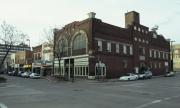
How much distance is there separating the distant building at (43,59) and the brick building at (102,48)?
6.05m

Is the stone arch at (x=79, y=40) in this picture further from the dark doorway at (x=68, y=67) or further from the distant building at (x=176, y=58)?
the distant building at (x=176, y=58)

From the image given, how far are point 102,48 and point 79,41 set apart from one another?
5.29m

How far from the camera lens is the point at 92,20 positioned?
54.1 meters

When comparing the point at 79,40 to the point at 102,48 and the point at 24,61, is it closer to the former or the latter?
the point at 102,48

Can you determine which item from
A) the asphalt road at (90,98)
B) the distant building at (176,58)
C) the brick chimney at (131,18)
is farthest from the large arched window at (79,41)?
the distant building at (176,58)

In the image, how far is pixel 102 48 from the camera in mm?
55688

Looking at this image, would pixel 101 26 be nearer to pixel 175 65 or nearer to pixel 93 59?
pixel 93 59

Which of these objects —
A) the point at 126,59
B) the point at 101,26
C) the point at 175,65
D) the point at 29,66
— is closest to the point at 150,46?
the point at 126,59

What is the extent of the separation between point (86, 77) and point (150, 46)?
26.9 m

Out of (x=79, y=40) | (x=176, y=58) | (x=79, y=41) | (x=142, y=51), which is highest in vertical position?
(x=79, y=40)

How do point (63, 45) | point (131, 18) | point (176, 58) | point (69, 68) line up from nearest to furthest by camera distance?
point (69, 68), point (63, 45), point (131, 18), point (176, 58)

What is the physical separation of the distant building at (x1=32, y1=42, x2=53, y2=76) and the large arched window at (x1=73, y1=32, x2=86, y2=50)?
11.6 metres

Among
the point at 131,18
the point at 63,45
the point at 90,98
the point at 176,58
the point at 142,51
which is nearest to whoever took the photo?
the point at 90,98

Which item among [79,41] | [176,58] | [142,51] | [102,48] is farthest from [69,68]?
[176,58]
